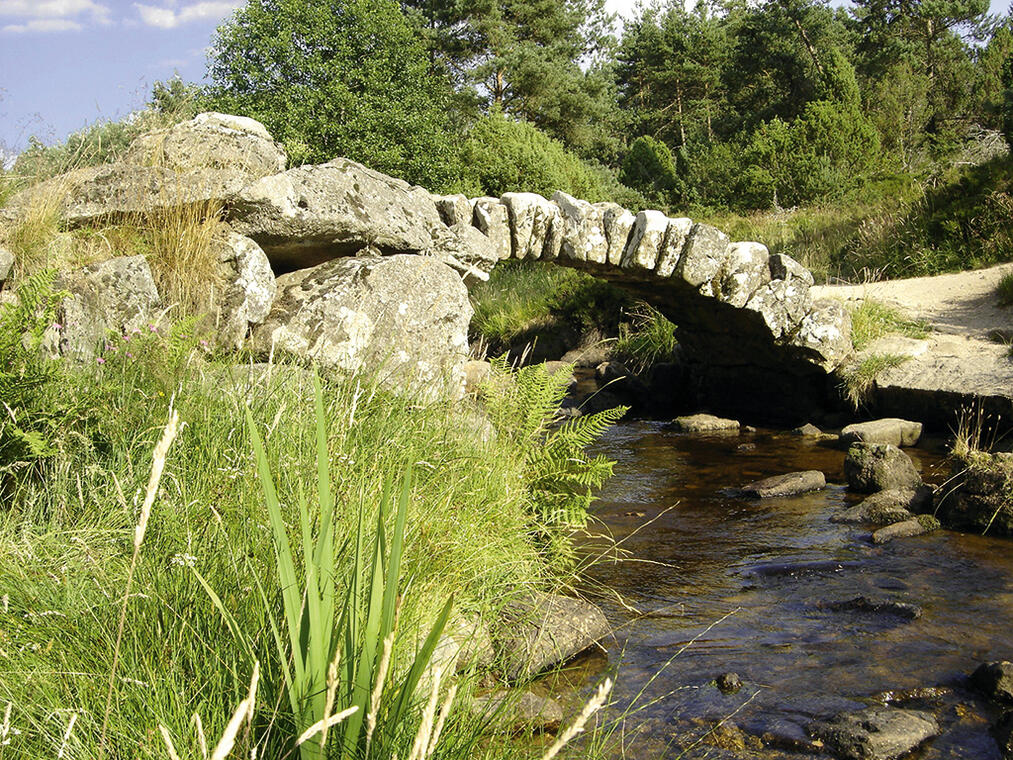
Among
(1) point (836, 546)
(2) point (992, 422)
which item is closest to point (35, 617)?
(1) point (836, 546)

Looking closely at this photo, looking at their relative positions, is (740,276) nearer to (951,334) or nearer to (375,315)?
(951,334)

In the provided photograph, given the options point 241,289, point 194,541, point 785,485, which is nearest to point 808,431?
point 785,485

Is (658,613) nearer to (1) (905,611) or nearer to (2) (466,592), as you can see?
(1) (905,611)

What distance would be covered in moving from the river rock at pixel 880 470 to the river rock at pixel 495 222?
4081 millimetres

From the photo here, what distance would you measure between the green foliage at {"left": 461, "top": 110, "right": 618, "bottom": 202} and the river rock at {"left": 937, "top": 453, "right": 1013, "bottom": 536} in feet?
40.7

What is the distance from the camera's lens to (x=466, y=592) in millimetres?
3504

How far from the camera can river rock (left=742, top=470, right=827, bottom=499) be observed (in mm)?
7910

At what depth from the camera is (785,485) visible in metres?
8.01

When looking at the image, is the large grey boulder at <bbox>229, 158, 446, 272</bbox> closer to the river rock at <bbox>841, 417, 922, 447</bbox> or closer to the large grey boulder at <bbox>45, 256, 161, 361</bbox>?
the large grey boulder at <bbox>45, 256, 161, 361</bbox>

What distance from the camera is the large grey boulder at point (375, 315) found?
5.91 metres

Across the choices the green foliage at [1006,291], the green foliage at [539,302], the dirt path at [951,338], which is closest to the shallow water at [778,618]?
Answer: the dirt path at [951,338]

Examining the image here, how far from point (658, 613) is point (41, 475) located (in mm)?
3374

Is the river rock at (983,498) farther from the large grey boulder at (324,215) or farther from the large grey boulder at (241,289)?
the large grey boulder at (241,289)

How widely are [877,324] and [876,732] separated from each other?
8401mm
